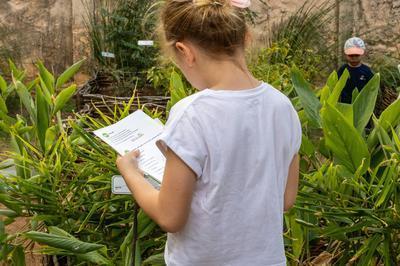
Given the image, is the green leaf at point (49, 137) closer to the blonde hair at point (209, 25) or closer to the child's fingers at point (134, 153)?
the child's fingers at point (134, 153)

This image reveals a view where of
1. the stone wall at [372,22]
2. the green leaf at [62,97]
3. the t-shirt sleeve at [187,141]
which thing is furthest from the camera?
the stone wall at [372,22]

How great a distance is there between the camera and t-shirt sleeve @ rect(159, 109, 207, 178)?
3.98ft

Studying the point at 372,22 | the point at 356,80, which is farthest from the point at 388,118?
the point at 372,22

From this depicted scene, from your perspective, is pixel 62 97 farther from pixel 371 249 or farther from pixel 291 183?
pixel 371 249

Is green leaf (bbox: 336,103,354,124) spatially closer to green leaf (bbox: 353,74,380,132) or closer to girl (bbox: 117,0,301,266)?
green leaf (bbox: 353,74,380,132)

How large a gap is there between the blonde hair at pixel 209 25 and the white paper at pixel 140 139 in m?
0.27

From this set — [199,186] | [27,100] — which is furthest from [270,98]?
[27,100]

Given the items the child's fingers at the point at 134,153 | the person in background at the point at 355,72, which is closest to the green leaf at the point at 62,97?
the child's fingers at the point at 134,153

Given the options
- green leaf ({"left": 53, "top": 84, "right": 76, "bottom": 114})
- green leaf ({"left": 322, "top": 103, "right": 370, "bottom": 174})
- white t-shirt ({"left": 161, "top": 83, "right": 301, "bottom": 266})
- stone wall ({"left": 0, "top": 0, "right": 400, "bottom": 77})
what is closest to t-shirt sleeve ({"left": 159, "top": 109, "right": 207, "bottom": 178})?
white t-shirt ({"left": 161, "top": 83, "right": 301, "bottom": 266})

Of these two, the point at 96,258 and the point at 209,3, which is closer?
the point at 209,3

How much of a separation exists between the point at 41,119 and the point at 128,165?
706mm

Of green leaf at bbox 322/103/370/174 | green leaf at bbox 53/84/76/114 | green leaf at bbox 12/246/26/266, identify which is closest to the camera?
green leaf at bbox 322/103/370/174

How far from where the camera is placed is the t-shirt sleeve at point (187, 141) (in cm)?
121

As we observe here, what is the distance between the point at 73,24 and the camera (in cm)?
631
